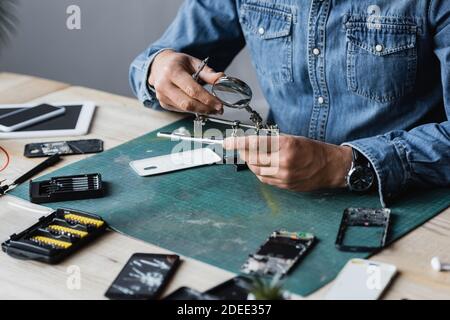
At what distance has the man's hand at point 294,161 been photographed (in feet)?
4.29

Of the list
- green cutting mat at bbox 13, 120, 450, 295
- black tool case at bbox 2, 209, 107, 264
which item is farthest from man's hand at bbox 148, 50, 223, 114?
black tool case at bbox 2, 209, 107, 264

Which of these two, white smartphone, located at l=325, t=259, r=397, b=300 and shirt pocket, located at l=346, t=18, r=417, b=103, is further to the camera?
shirt pocket, located at l=346, t=18, r=417, b=103

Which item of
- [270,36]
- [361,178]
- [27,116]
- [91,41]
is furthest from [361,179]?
[91,41]

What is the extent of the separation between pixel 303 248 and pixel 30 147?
0.73 metres

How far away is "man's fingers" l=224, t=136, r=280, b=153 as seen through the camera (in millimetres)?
1302

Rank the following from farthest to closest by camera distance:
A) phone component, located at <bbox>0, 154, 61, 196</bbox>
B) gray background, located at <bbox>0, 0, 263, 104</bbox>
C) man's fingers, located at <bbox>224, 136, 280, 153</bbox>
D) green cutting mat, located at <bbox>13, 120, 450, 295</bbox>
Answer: gray background, located at <bbox>0, 0, 263, 104</bbox> → phone component, located at <bbox>0, 154, 61, 196</bbox> → man's fingers, located at <bbox>224, 136, 280, 153</bbox> → green cutting mat, located at <bbox>13, 120, 450, 295</bbox>

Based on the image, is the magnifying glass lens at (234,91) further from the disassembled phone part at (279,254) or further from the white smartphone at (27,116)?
the white smartphone at (27,116)

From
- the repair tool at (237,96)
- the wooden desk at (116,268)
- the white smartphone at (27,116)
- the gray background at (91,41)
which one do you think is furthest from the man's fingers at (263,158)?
the gray background at (91,41)

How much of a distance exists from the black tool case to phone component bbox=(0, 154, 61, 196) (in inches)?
7.6

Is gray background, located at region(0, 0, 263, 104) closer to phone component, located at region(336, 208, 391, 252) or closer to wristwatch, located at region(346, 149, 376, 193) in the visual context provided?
wristwatch, located at region(346, 149, 376, 193)

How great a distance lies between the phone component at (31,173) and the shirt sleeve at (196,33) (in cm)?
31

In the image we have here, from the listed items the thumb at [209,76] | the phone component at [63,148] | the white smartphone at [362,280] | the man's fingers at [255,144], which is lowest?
the white smartphone at [362,280]

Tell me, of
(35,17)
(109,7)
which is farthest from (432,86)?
(35,17)
